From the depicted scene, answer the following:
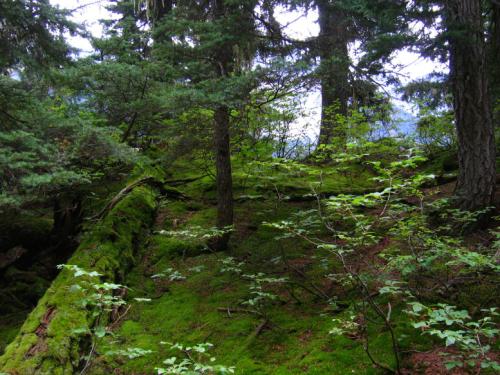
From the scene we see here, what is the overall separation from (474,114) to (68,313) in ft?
21.6

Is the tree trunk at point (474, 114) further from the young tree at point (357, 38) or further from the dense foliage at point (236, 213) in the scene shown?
the young tree at point (357, 38)

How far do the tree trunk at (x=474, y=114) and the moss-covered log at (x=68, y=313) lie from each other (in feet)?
18.6

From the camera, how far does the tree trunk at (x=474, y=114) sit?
5637 millimetres

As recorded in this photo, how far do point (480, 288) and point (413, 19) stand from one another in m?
3.95

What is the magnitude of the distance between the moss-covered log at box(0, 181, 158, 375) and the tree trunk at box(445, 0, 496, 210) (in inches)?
223

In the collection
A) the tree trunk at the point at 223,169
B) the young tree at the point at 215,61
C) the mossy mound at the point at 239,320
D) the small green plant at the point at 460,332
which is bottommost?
the mossy mound at the point at 239,320

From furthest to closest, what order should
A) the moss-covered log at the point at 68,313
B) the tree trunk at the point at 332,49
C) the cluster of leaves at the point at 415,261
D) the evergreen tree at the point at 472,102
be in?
the tree trunk at the point at 332,49 < the evergreen tree at the point at 472,102 < the moss-covered log at the point at 68,313 < the cluster of leaves at the point at 415,261

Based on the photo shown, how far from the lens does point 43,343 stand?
4453 mm

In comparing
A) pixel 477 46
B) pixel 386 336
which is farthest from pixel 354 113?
pixel 386 336

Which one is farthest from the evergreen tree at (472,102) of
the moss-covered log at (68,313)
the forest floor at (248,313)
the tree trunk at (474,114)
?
the moss-covered log at (68,313)

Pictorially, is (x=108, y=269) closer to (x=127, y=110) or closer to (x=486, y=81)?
(x=127, y=110)

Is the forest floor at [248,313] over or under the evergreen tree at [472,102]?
under

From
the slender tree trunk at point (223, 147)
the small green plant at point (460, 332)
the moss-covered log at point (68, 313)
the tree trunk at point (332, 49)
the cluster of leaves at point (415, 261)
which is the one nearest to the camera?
the small green plant at point (460, 332)

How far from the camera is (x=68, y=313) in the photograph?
4902mm
